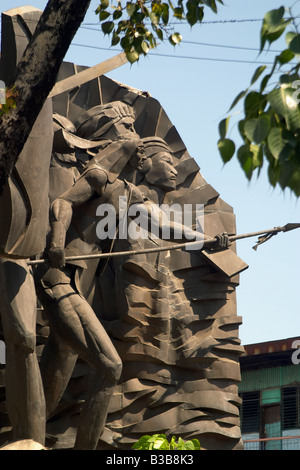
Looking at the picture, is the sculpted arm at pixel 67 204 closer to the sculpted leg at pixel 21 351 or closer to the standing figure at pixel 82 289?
the standing figure at pixel 82 289

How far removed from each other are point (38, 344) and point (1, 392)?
1.71 ft

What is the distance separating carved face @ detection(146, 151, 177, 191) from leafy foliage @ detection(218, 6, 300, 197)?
19.6 ft

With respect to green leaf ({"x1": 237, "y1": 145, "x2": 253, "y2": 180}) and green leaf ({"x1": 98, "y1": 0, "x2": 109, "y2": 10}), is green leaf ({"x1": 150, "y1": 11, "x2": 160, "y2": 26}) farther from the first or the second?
green leaf ({"x1": 237, "y1": 145, "x2": 253, "y2": 180})

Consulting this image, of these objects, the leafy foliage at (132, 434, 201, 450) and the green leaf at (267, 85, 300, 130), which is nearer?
the green leaf at (267, 85, 300, 130)

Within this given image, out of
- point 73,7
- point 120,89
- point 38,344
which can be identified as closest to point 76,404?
point 38,344

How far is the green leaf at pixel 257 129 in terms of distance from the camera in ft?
12.9

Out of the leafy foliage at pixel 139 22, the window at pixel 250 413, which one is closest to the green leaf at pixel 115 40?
the leafy foliage at pixel 139 22

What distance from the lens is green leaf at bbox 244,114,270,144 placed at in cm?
393

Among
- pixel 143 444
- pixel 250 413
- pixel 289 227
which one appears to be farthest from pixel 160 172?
pixel 250 413

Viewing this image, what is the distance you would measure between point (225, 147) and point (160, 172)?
604cm

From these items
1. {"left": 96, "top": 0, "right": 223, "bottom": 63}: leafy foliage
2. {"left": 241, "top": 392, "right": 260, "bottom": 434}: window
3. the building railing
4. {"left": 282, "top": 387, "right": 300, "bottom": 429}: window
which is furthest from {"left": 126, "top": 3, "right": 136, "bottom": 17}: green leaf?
{"left": 241, "top": 392, "right": 260, "bottom": 434}: window

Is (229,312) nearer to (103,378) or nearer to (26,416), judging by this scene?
(103,378)

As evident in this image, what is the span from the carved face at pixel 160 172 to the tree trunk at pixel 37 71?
4.43 meters

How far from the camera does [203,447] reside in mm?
9539
